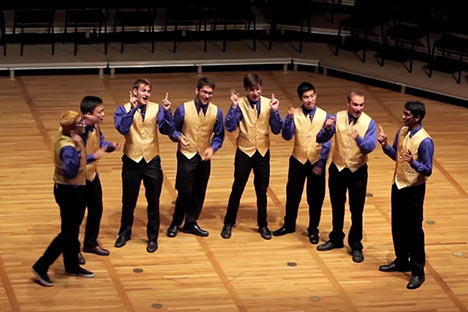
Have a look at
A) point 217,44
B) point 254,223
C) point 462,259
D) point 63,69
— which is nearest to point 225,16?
point 217,44

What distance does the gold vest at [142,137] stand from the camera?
8.10 metres

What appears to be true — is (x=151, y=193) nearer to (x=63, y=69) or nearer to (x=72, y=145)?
(x=72, y=145)

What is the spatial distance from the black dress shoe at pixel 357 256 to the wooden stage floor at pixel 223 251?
2.0 inches

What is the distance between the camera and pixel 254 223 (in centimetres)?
889

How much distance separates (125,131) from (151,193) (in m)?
0.52

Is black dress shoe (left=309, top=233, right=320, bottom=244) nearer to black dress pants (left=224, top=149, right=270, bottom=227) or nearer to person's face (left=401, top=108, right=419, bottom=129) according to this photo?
black dress pants (left=224, top=149, right=270, bottom=227)

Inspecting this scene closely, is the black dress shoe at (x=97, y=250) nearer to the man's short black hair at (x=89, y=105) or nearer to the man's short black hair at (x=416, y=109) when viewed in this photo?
the man's short black hair at (x=89, y=105)

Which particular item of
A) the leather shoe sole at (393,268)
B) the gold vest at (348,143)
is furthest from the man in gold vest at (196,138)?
the leather shoe sole at (393,268)

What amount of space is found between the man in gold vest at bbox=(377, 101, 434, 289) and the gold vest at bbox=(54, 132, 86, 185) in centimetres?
203

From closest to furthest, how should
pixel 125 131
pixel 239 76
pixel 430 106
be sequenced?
1. pixel 125 131
2. pixel 430 106
3. pixel 239 76

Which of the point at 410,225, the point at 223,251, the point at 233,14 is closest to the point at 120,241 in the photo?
the point at 223,251

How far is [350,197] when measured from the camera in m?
8.21

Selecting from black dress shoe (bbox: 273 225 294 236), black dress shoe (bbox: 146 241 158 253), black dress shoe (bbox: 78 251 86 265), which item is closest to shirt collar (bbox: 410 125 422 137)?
black dress shoe (bbox: 273 225 294 236)

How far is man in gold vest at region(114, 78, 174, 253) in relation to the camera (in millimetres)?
8008
